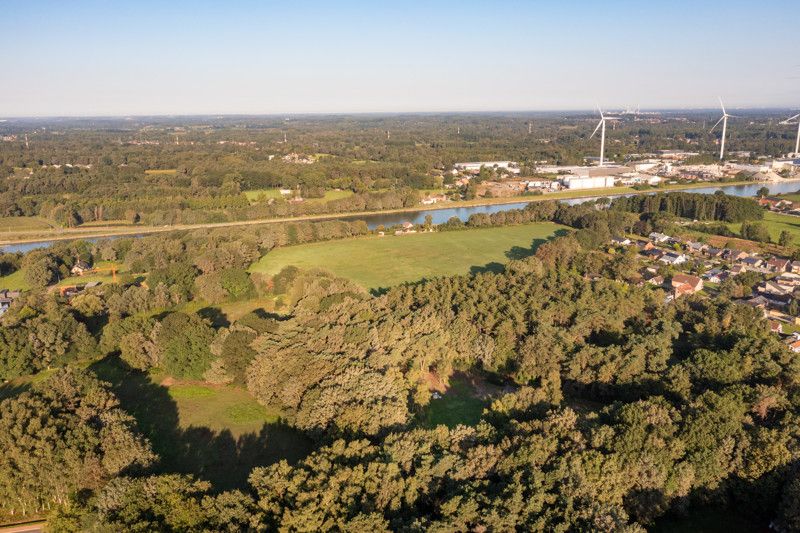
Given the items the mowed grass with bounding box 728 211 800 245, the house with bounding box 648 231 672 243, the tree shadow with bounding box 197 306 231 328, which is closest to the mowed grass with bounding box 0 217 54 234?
the tree shadow with bounding box 197 306 231 328

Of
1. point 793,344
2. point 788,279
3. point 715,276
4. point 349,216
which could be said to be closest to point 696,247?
point 715,276

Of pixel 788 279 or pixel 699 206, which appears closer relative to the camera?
pixel 788 279

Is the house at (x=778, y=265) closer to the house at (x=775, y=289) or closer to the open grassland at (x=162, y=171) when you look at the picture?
the house at (x=775, y=289)

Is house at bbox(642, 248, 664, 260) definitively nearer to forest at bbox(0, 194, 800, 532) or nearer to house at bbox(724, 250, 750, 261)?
house at bbox(724, 250, 750, 261)

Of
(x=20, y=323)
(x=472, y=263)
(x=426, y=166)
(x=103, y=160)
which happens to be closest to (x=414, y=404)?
(x=20, y=323)

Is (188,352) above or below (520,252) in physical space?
above

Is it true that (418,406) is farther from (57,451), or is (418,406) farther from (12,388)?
(12,388)

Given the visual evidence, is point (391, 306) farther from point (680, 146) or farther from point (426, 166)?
point (680, 146)

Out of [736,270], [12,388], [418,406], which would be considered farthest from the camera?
[736,270]
